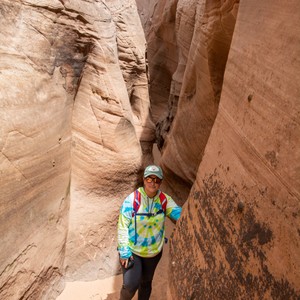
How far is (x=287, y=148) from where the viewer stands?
5.59ft

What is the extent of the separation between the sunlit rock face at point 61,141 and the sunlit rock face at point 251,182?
58.1 inches

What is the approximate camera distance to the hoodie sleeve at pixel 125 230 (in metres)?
2.70

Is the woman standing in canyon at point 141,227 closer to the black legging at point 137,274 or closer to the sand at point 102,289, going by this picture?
the black legging at point 137,274

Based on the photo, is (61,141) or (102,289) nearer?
(61,141)

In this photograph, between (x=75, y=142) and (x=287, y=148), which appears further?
(x=75, y=142)

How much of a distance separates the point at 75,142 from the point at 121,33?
183 cm

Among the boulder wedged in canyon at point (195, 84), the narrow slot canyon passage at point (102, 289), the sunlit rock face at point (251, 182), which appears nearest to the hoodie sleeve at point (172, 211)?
the sunlit rock face at point (251, 182)

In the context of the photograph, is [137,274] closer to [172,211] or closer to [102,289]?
[172,211]

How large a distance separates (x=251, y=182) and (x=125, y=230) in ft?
3.91

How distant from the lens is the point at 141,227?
9.05 ft

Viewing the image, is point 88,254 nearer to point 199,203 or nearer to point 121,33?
point 199,203

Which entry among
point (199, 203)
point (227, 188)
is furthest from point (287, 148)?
point (199, 203)

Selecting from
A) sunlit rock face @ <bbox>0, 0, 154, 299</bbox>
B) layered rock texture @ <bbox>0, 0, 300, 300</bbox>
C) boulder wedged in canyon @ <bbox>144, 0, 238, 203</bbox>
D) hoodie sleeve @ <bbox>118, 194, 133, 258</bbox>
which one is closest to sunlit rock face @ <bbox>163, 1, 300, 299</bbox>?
layered rock texture @ <bbox>0, 0, 300, 300</bbox>

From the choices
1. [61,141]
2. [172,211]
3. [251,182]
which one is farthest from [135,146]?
[251,182]
